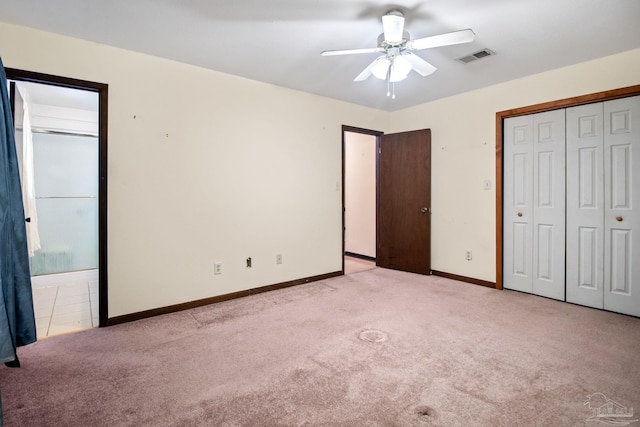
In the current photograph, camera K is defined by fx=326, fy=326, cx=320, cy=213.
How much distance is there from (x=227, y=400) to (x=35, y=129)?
15.8 feet

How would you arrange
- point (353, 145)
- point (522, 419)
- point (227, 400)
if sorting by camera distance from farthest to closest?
point (353, 145), point (227, 400), point (522, 419)

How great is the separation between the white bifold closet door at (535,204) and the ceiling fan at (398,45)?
1.80m

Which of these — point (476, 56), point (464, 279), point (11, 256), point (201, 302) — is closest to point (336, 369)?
point (201, 302)

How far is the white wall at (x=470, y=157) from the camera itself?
3611 millimetres

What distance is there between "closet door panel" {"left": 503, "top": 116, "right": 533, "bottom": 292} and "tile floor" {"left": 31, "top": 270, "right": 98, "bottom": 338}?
14.7 feet

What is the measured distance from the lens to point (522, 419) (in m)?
1.67

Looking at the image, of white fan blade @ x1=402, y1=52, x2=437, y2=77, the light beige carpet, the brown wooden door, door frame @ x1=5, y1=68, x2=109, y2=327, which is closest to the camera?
the light beige carpet

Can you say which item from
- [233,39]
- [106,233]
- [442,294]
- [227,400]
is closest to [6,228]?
[106,233]

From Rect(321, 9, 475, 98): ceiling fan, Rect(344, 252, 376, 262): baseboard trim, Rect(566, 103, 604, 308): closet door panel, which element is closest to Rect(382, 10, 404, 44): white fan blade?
Rect(321, 9, 475, 98): ceiling fan

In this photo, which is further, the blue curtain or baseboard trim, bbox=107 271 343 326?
baseboard trim, bbox=107 271 343 326

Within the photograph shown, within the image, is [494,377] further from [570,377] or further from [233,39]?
[233,39]

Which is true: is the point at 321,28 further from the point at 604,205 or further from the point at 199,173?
the point at 604,205

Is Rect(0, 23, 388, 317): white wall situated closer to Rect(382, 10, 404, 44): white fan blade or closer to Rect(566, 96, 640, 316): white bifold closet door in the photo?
Rect(382, 10, 404, 44): white fan blade

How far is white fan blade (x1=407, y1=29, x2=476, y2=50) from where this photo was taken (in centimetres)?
210
